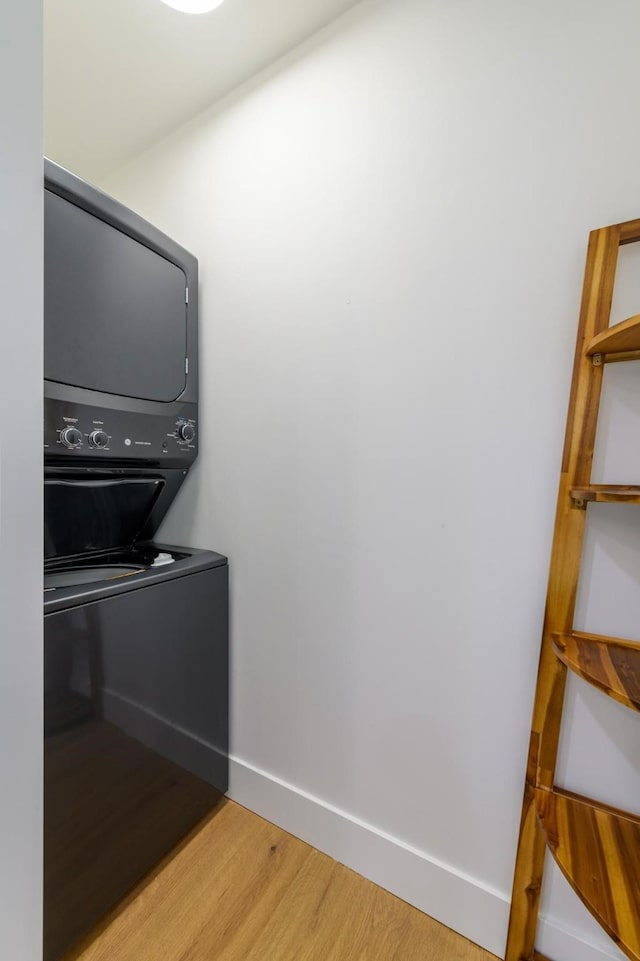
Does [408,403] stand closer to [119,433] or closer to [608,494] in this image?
[608,494]

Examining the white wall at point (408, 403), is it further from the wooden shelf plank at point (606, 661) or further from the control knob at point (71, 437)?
the control knob at point (71, 437)

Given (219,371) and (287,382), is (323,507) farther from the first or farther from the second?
(219,371)

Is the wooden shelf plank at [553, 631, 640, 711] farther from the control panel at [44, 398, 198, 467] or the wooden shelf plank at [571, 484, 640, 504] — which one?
the control panel at [44, 398, 198, 467]

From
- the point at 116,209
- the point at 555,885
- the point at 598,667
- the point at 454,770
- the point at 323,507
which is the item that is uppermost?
the point at 116,209

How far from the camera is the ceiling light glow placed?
44.1 inches

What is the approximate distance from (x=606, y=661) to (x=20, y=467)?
122 cm

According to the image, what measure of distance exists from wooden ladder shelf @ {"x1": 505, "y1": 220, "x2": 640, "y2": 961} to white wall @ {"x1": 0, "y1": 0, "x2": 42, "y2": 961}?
1.06 metres

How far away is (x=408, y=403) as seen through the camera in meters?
1.13

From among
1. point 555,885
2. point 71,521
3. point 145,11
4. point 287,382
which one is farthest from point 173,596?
point 145,11

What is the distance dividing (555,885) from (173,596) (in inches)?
49.3

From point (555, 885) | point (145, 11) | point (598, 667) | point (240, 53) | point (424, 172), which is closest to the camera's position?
point (598, 667)

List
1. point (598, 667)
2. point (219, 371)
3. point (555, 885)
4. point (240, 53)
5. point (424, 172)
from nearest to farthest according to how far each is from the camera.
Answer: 1. point (598, 667)
2. point (555, 885)
3. point (424, 172)
4. point (240, 53)
5. point (219, 371)

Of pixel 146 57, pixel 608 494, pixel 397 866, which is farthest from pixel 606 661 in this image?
pixel 146 57

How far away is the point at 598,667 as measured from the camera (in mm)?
772
